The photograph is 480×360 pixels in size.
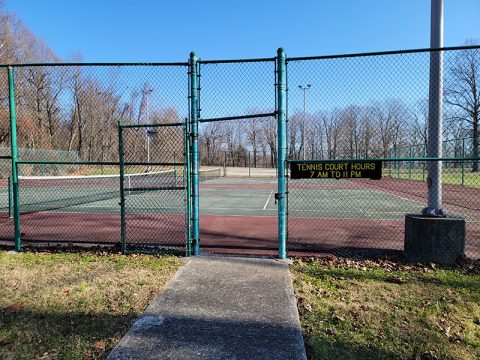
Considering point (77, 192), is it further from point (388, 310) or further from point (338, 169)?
point (388, 310)

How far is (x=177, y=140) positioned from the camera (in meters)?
8.00

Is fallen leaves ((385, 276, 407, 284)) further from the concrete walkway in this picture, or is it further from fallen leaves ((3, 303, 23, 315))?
fallen leaves ((3, 303, 23, 315))

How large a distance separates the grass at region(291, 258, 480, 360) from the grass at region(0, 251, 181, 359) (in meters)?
2.00

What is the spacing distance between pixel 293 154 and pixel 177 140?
2563mm

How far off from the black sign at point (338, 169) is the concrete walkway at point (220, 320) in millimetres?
1599

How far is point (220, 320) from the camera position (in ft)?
12.8

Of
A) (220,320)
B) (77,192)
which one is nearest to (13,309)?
(220,320)

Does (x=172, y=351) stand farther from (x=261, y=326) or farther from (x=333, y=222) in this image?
(x=333, y=222)

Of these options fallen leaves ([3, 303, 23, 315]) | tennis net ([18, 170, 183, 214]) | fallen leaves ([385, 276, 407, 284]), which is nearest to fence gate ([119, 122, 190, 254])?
tennis net ([18, 170, 183, 214])

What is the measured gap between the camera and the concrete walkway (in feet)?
10.9

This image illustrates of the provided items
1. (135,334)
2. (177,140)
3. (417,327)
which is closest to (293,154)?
(177,140)

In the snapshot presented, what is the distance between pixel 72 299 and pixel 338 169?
4.21 metres

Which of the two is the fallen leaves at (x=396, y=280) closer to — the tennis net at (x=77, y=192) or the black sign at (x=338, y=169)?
the black sign at (x=338, y=169)

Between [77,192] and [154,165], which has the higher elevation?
[154,165]
